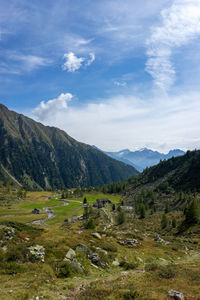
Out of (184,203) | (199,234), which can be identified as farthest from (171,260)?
(184,203)

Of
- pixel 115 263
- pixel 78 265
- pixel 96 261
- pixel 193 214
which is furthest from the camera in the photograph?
pixel 193 214

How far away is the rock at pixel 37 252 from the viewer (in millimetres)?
20570

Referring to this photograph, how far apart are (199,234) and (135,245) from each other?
31.7 metres

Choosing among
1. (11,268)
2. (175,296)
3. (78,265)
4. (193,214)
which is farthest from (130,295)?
(193,214)

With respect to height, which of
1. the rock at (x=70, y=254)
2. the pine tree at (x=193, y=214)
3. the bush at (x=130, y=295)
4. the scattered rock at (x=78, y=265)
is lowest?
the pine tree at (x=193, y=214)

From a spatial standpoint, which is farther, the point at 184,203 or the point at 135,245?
the point at 184,203

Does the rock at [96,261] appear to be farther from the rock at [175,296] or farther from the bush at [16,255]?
the rock at [175,296]

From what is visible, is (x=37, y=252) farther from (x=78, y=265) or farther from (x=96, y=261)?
(x=96, y=261)

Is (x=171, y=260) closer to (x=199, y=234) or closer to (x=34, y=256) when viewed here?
(x=34, y=256)

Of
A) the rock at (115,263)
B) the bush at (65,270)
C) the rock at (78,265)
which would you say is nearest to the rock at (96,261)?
the rock at (115,263)

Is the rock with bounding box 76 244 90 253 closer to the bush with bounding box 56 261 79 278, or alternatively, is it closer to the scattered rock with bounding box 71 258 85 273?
the scattered rock with bounding box 71 258 85 273

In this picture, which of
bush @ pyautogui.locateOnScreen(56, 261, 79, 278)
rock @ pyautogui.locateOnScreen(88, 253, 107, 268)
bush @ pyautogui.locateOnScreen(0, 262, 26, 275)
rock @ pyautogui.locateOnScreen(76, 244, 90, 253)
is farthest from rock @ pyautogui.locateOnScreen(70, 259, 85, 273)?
bush @ pyautogui.locateOnScreen(0, 262, 26, 275)

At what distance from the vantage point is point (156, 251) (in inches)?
1373

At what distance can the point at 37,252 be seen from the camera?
70.4ft
